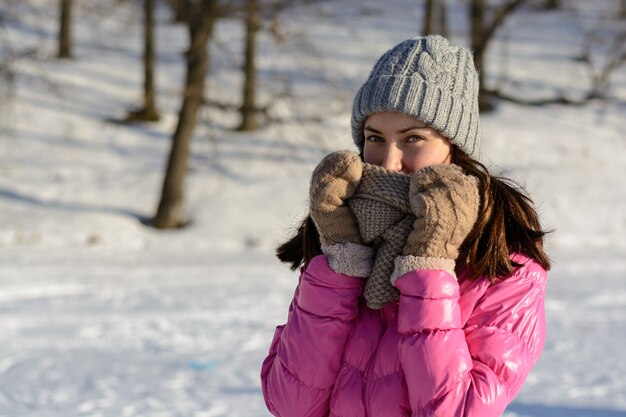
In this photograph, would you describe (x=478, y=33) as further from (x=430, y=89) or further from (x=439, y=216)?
(x=439, y=216)

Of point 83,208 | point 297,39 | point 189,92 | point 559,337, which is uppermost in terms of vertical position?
point 297,39

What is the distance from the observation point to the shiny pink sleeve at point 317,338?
223cm

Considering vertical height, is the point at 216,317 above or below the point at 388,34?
below

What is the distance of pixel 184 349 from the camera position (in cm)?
704

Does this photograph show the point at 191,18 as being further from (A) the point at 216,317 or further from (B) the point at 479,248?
(B) the point at 479,248

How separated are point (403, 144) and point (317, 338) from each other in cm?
59

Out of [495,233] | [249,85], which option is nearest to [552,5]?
[249,85]

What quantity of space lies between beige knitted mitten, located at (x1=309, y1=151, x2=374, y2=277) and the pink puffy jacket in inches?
1.7

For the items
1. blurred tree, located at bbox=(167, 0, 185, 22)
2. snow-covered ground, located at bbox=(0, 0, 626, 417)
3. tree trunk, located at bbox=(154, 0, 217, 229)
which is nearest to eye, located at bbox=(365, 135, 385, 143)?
snow-covered ground, located at bbox=(0, 0, 626, 417)

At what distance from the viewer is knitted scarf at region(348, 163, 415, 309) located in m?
2.20

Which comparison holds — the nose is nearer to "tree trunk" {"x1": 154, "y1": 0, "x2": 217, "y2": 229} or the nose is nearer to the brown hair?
the brown hair

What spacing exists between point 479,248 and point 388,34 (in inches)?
856

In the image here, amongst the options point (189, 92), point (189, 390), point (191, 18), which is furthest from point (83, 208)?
point (189, 390)

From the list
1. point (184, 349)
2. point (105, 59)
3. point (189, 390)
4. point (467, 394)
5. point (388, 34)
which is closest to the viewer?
point (467, 394)
